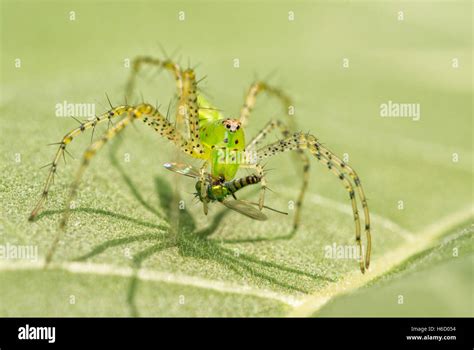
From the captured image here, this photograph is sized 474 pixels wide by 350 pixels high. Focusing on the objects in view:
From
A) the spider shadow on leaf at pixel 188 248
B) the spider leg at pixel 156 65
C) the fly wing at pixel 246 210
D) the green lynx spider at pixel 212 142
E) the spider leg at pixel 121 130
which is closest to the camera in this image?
the spider shadow on leaf at pixel 188 248

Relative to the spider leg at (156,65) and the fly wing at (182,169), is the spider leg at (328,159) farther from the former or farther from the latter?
the spider leg at (156,65)

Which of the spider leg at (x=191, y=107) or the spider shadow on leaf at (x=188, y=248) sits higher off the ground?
the spider leg at (x=191, y=107)

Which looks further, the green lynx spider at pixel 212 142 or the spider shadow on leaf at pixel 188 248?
the green lynx spider at pixel 212 142

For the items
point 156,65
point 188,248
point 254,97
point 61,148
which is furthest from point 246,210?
point 156,65

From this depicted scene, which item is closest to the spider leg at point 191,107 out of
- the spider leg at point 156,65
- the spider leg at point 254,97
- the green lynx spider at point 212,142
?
the green lynx spider at point 212,142
